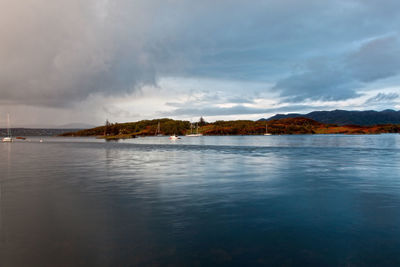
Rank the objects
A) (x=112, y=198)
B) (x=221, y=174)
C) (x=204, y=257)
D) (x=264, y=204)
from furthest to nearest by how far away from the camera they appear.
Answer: (x=221, y=174)
(x=112, y=198)
(x=264, y=204)
(x=204, y=257)

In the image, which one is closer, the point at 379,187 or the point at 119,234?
the point at 119,234

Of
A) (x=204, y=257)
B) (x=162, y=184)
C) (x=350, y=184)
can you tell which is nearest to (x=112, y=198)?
(x=162, y=184)

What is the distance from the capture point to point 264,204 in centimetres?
1869

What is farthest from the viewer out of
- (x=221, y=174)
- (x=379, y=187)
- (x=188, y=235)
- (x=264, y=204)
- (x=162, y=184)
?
(x=221, y=174)

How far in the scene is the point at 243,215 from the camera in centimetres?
1614

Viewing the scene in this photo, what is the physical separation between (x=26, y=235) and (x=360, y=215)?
16.7m

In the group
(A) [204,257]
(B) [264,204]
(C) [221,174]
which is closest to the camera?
(A) [204,257]

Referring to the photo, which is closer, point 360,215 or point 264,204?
point 360,215

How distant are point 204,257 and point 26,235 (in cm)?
828

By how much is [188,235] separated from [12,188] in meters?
19.6

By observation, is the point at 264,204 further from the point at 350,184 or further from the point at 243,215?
the point at 350,184

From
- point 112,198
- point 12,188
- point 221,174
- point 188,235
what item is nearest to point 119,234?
point 188,235

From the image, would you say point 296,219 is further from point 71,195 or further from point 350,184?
point 71,195

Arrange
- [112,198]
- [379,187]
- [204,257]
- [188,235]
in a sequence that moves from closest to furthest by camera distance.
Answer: [204,257], [188,235], [112,198], [379,187]
